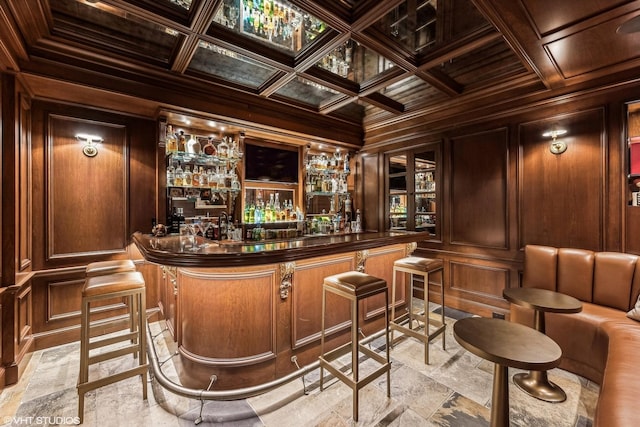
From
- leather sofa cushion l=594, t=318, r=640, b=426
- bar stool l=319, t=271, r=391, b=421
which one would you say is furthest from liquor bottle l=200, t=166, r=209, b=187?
leather sofa cushion l=594, t=318, r=640, b=426

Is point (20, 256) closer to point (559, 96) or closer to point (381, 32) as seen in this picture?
point (381, 32)

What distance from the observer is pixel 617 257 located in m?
2.56

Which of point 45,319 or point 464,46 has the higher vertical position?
point 464,46

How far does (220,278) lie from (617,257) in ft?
11.8

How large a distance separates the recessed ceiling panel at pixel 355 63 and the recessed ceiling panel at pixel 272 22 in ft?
1.20

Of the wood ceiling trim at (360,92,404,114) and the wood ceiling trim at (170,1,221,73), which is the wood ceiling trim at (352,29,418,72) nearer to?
the wood ceiling trim at (360,92,404,114)

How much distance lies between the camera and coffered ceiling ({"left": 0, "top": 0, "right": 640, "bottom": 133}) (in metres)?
2.02

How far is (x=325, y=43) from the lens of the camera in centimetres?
A: 246

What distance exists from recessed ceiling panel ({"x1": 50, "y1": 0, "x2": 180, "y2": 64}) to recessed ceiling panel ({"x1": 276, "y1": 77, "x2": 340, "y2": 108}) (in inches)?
56.9

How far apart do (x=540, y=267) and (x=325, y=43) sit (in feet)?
10.5

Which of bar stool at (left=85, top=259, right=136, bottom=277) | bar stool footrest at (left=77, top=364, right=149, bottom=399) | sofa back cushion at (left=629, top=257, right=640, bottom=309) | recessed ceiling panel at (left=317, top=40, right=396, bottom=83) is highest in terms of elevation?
recessed ceiling panel at (left=317, top=40, right=396, bottom=83)

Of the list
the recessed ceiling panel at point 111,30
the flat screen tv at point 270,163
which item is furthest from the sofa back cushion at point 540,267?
the recessed ceiling panel at point 111,30

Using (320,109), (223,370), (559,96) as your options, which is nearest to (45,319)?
(223,370)

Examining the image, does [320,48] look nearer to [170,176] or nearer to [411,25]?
[411,25]
